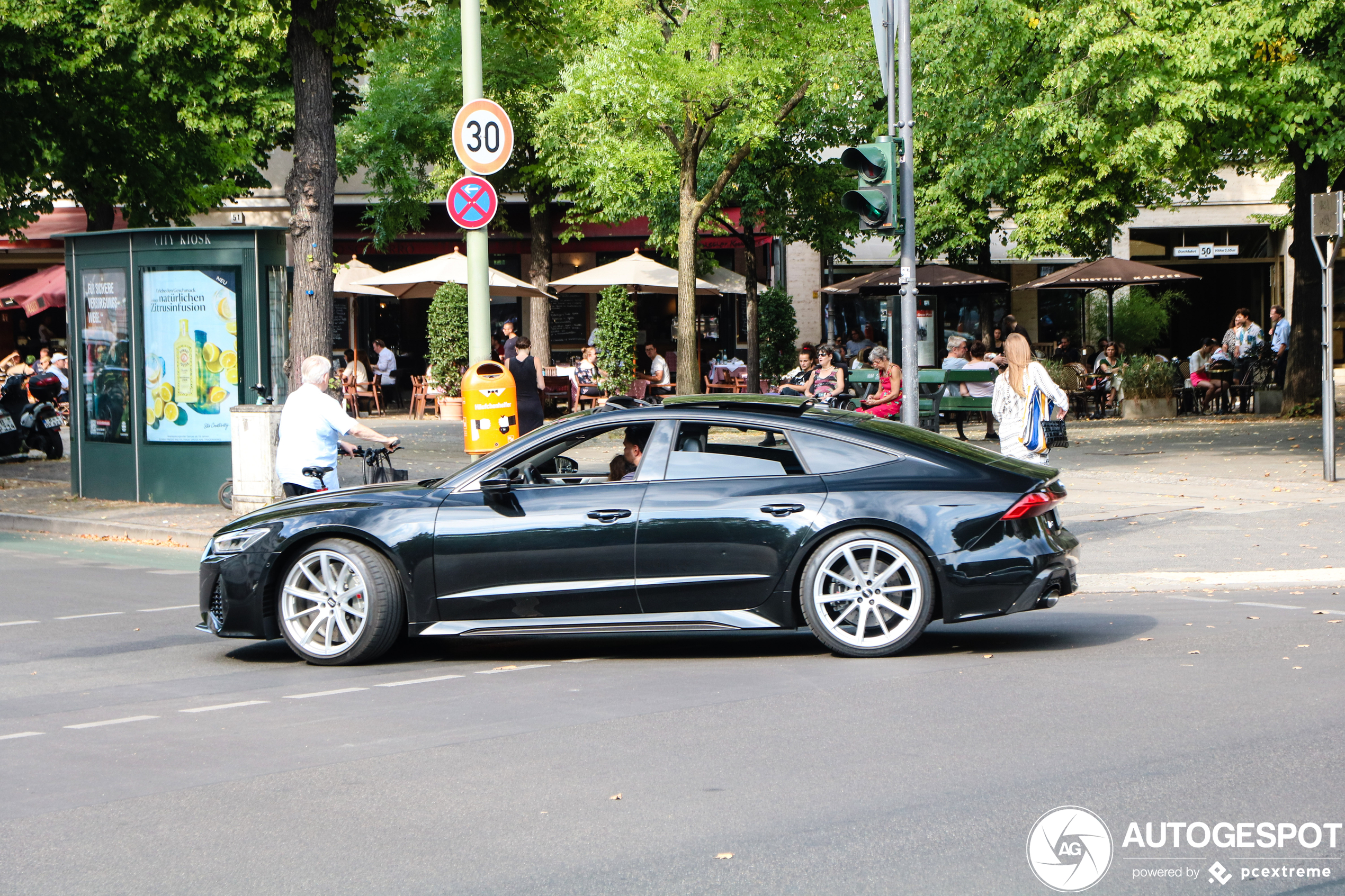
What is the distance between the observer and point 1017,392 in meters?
11.9

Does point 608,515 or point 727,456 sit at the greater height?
point 727,456

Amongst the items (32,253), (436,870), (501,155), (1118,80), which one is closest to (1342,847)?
(436,870)

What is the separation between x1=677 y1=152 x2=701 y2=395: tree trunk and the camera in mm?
24469

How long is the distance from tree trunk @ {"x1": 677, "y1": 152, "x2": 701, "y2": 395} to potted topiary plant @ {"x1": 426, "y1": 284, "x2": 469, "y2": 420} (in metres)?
5.55

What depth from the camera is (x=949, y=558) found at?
7602 millimetres

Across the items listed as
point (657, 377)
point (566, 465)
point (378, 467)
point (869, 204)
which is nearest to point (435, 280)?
point (657, 377)

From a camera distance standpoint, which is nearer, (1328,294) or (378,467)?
(378,467)

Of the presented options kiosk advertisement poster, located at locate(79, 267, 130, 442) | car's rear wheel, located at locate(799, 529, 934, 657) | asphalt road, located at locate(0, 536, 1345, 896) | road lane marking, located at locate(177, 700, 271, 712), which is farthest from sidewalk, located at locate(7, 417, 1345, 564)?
road lane marking, located at locate(177, 700, 271, 712)

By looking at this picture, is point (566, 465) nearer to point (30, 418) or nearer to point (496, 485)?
point (496, 485)

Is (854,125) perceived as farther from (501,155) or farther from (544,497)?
(544,497)

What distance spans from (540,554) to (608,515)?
402 mm

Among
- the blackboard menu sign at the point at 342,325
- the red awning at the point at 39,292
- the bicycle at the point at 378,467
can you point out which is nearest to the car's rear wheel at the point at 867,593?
the bicycle at the point at 378,467

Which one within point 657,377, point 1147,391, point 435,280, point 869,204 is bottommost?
point 1147,391

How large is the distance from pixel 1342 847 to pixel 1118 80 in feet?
56.2
